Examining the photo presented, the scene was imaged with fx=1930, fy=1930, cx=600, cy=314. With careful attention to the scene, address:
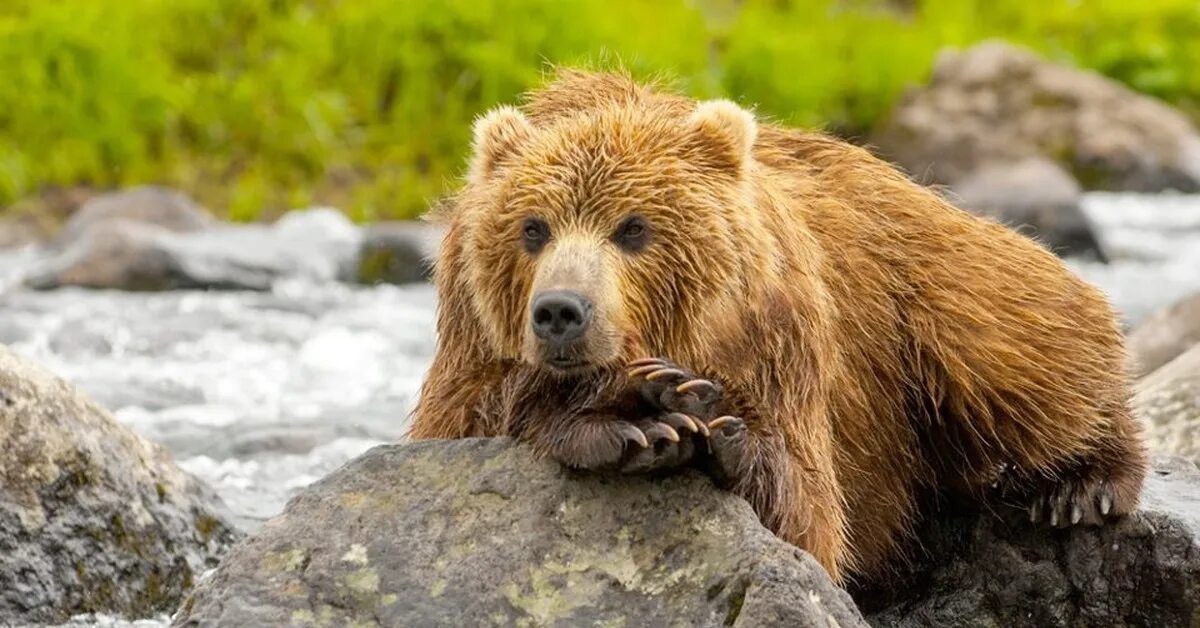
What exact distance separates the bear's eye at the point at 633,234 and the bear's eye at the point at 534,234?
191 millimetres

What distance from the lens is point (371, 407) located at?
417 inches

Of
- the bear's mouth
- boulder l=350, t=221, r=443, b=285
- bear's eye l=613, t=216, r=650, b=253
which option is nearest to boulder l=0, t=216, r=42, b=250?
boulder l=350, t=221, r=443, b=285

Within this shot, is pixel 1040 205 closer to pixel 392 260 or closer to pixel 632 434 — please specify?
pixel 392 260

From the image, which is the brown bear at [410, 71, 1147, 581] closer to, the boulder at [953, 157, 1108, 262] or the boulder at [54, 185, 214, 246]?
the boulder at [953, 157, 1108, 262]

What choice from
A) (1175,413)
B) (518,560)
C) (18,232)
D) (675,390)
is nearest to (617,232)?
(675,390)

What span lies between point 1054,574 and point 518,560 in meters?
2.35

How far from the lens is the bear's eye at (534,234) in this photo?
5227 mm

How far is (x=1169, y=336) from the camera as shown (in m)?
9.95

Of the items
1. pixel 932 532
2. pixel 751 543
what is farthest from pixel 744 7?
pixel 751 543

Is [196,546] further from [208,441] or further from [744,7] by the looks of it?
[744,7]

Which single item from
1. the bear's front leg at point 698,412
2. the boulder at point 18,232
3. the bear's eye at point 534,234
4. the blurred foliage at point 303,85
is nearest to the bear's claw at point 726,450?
the bear's front leg at point 698,412

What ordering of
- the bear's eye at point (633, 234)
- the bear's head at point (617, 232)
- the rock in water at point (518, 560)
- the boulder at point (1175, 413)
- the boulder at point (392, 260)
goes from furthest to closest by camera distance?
the boulder at point (392, 260) → the boulder at point (1175, 413) → the bear's eye at point (633, 234) → the bear's head at point (617, 232) → the rock in water at point (518, 560)

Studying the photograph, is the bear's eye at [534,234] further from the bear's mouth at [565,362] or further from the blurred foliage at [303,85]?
the blurred foliage at [303,85]

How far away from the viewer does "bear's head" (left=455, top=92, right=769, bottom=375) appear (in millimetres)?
5082
